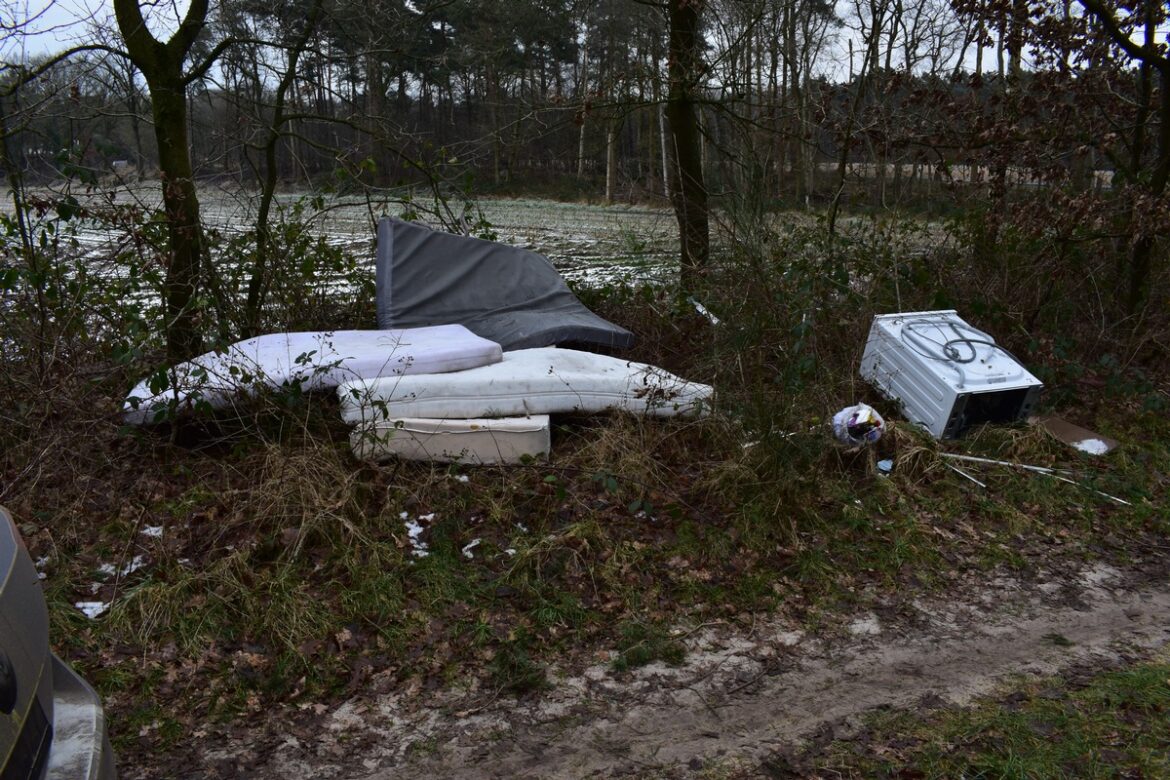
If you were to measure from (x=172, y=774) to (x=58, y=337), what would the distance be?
128 inches

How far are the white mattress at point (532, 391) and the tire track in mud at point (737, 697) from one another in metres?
1.87

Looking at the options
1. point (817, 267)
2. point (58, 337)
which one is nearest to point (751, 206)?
point (817, 267)

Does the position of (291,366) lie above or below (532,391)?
above

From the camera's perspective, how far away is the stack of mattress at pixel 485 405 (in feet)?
16.3

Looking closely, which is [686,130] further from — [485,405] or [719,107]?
[485,405]

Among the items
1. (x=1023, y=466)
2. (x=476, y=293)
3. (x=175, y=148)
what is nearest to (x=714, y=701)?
(x=1023, y=466)

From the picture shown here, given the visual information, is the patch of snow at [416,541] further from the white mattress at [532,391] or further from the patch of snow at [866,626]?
the patch of snow at [866,626]

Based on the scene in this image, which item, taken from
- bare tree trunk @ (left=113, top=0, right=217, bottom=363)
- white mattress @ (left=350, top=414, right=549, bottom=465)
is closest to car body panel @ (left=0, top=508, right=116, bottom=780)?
white mattress @ (left=350, top=414, right=549, bottom=465)

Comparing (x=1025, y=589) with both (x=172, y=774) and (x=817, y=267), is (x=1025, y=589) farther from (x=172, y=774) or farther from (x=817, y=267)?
(x=172, y=774)

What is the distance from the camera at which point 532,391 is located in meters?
5.27

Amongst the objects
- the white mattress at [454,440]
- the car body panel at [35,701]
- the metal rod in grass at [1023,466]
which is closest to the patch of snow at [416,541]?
the white mattress at [454,440]

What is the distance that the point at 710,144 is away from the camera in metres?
8.47

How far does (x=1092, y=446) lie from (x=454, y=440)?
13.6ft

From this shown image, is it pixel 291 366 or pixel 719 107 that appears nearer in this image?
pixel 291 366
